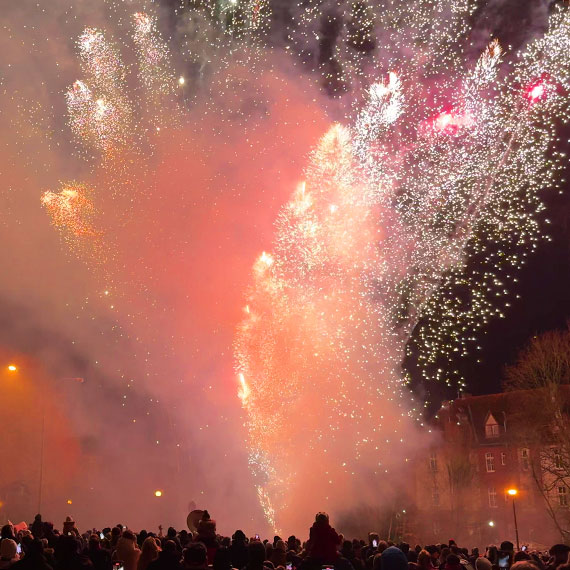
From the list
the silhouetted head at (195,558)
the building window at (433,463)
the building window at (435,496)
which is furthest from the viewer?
the building window at (435,496)

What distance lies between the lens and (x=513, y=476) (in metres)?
42.0

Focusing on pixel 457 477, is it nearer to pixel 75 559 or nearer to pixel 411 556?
pixel 411 556

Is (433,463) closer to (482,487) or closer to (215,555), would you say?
(482,487)

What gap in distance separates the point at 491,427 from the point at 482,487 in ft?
13.1

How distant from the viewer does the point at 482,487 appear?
1732 inches

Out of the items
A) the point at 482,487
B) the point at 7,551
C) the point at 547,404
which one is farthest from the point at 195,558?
the point at 482,487

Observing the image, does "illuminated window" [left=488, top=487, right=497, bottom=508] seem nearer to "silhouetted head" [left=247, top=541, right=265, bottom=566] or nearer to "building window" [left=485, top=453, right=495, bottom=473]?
"building window" [left=485, top=453, right=495, bottom=473]

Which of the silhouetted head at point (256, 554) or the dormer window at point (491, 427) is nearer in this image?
the silhouetted head at point (256, 554)

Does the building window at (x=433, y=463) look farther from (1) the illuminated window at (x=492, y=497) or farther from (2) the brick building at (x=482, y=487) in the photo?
(1) the illuminated window at (x=492, y=497)

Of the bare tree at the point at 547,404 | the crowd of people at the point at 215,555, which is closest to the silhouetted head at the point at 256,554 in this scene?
the crowd of people at the point at 215,555

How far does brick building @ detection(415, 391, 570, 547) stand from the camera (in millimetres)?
39344

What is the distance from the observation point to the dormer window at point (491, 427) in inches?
1807

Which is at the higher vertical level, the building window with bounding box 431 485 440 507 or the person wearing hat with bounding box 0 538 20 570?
the building window with bounding box 431 485 440 507

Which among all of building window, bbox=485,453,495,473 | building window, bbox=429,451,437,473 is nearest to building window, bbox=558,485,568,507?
building window, bbox=485,453,495,473
